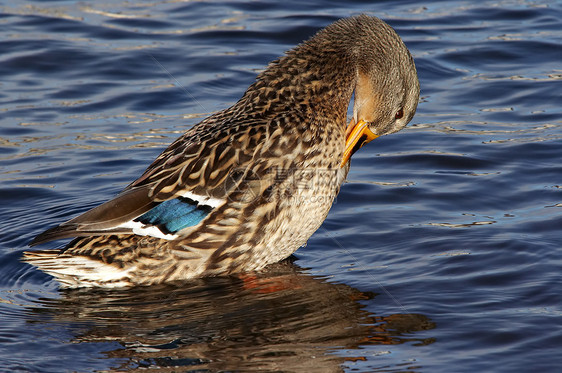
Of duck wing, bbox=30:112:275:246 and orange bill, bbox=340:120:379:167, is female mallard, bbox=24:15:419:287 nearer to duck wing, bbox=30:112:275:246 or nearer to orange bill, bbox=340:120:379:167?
duck wing, bbox=30:112:275:246

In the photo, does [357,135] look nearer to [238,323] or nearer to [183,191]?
[183,191]

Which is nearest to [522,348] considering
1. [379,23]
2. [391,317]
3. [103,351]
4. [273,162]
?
[391,317]

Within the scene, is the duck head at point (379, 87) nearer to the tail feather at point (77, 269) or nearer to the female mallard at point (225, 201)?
the female mallard at point (225, 201)

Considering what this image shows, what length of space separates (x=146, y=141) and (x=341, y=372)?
5.44 metres

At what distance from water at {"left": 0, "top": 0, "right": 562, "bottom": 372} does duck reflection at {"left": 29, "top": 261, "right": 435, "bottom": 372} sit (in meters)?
0.02

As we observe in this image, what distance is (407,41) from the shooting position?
538 inches

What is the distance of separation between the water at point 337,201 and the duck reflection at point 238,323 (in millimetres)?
19

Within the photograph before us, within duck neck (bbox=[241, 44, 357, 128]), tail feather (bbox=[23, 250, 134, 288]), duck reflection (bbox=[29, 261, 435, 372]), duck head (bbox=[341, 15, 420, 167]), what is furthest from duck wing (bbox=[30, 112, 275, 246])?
duck head (bbox=[341, 15, 420, 167])

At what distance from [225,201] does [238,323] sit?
996 millimetres

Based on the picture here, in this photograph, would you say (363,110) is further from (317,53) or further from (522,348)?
(522,348)

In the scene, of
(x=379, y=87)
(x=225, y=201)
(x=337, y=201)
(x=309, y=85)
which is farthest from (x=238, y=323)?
(x=337, y=201)

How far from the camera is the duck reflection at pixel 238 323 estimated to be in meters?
6.23

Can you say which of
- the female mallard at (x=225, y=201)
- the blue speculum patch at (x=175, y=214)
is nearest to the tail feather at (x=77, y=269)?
the female mallard at (x=225, y=201)

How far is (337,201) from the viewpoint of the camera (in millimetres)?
9281
